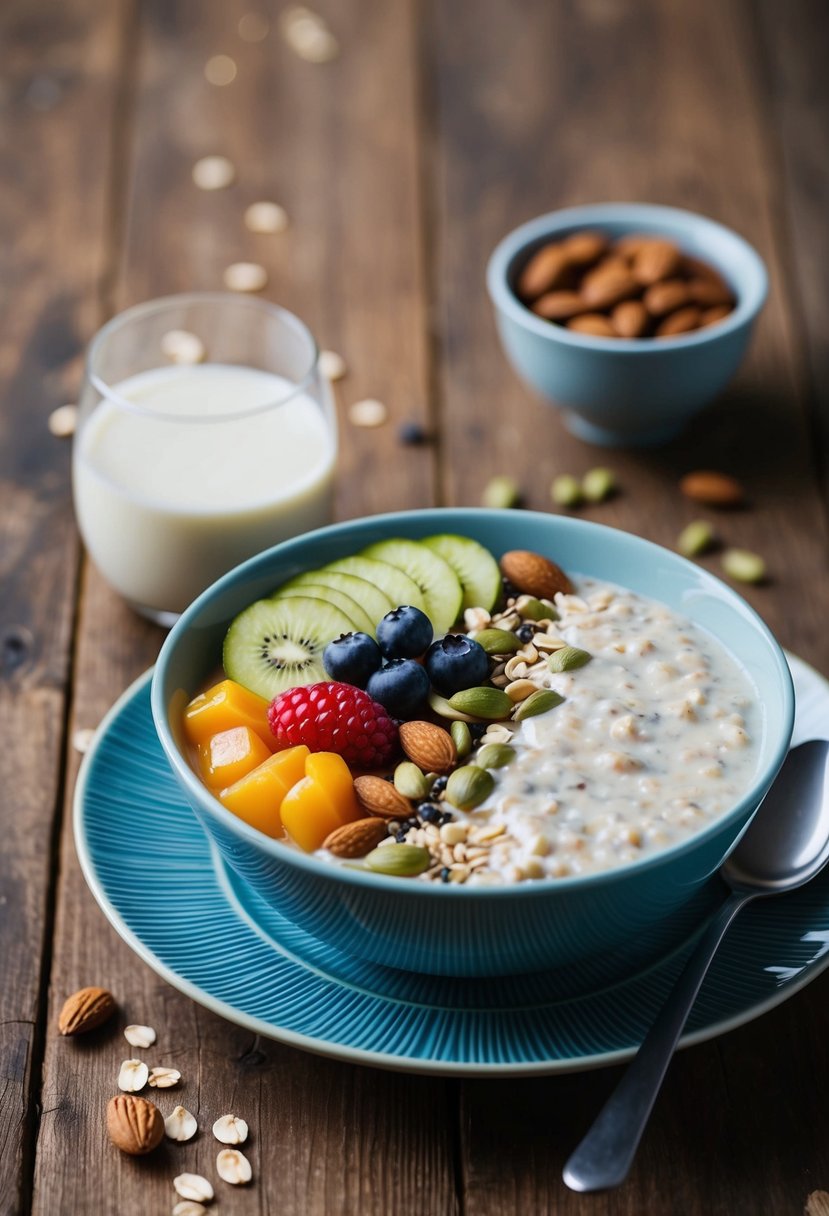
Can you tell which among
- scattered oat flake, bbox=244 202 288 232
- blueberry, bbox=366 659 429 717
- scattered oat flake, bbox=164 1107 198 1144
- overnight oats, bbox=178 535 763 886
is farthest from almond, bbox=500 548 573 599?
scattered oat flake, bbox=244 202 288 232

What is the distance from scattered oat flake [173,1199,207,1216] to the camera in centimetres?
120

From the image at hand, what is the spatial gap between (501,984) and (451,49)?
7.50ft

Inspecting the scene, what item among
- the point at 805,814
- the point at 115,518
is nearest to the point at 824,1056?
the point at 805,814

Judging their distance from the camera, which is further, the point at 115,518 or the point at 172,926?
the point at 115,518

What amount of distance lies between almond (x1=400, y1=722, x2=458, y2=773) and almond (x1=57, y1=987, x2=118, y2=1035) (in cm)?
38

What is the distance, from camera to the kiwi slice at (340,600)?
5.02ft

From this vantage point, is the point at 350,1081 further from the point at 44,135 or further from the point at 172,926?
the point at 44,135

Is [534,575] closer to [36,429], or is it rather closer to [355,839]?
[355,839]

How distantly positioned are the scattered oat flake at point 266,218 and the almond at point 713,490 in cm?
96

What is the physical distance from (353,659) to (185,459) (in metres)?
0.52

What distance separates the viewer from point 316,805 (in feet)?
4.23

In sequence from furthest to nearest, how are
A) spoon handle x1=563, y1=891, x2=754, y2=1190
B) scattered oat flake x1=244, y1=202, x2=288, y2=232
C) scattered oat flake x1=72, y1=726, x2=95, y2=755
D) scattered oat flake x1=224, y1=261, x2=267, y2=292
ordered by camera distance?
scattered oat flake x1=244, y1=202, x2=288, y2=232
scattered oat flake x1=224, y1=261, x2=267, y2=292
scattered oat flake x1=72, y1=726, x2=95, y2=755
spoon handle x1=563, y1=891, x2=754, y2=1190

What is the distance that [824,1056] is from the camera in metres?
1.34

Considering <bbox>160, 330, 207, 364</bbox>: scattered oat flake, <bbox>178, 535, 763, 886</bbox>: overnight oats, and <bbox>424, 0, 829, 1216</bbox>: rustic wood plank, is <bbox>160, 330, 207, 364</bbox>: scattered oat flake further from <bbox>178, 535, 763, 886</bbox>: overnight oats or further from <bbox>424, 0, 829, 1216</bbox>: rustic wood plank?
<bbox>178, 535, 763, 886</bbox>: overnight oats
